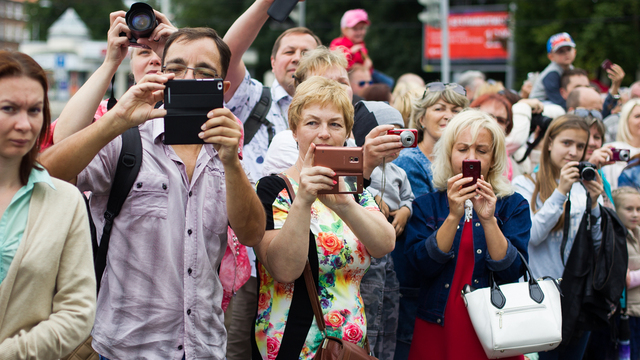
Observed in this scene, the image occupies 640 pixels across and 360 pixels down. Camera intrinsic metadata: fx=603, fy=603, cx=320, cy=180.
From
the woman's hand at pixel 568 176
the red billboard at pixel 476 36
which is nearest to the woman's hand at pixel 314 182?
the woman's hand at pixel 568 176

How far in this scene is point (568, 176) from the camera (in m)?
4.15

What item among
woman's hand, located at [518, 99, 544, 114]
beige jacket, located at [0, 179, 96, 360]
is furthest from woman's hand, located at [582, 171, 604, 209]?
beige jacket, located at [0, 179, 96, 360]

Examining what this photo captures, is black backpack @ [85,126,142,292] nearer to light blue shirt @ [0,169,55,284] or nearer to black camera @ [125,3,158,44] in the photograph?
light blue shirt @ [0,169,55,284]

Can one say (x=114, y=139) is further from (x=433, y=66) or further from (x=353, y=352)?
(x=433, y=66)

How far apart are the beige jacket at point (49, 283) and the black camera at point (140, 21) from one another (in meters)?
0.85

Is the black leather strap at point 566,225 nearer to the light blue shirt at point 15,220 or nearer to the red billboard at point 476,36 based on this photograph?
the light blue shirt at point 15,220

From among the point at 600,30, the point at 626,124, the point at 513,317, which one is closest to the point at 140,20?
the point at 513,317

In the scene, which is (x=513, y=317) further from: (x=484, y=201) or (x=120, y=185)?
(x=120, y=185)

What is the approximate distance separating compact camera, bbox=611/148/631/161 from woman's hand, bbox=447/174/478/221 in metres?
1.87

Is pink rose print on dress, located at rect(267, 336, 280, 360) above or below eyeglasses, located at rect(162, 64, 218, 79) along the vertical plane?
below

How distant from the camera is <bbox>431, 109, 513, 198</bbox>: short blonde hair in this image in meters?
3.63

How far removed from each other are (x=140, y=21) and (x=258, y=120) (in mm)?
1623

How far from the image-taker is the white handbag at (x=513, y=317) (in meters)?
3.23

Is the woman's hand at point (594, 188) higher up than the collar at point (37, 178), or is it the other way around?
the collar at point (37, 178)
